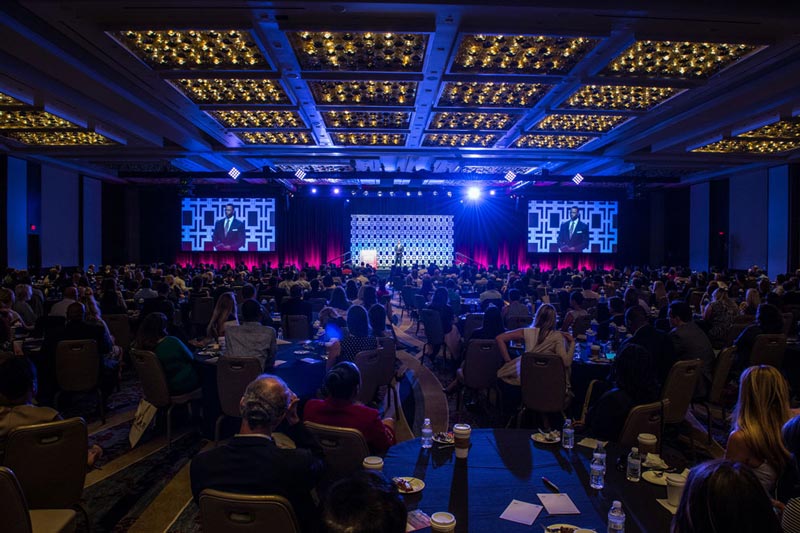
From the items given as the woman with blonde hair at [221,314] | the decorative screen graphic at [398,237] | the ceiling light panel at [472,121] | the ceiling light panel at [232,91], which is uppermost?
the ceiling light panel at [472,121]

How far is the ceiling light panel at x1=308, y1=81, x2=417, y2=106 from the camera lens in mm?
9037

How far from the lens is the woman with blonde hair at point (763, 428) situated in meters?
2.56

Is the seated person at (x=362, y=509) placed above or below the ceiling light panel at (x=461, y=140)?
below

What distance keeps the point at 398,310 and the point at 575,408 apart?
37.6 feet

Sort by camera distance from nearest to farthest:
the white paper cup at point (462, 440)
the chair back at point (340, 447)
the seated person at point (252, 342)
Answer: the chair back at point (340, 447), the white paper cup at point (462, 440), the seated person at point (252, 342)

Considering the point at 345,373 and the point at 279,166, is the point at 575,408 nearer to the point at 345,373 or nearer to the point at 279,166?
the point at 345,373

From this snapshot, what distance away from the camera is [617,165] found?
17.4 metres

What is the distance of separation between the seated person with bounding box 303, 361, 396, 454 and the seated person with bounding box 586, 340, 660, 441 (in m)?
1.40

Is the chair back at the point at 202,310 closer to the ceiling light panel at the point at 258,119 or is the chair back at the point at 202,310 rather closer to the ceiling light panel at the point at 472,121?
the ceiling light panel at the point at 258,119

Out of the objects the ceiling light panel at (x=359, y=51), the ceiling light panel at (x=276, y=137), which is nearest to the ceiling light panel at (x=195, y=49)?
the ceiling light panel at (x=359, y=51)

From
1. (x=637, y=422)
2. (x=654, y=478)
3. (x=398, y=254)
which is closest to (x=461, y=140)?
(x=637, y=422)

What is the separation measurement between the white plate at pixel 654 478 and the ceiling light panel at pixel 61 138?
13.6 m

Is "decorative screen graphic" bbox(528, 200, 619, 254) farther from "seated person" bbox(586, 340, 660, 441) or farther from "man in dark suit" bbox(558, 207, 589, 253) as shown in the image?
"seated person" bbox(586, 340, 660, 441)

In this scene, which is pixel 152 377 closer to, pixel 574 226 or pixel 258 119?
pixel 258 119
